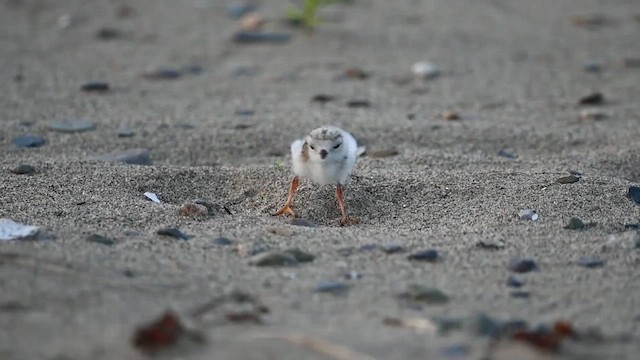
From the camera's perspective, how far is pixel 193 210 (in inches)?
184

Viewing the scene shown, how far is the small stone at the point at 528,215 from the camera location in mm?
4668

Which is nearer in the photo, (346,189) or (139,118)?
(346,189)

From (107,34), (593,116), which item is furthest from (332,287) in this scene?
(107,34)

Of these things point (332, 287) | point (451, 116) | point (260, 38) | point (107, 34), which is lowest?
point (107, 34)

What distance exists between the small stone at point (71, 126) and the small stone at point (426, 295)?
298 centimetres

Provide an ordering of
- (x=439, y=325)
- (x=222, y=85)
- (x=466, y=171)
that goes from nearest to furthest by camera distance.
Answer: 1. (x=439, y=325)
2. (x=466, y=171)
3. (x=222, y=85)

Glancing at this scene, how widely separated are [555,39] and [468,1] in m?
1.18

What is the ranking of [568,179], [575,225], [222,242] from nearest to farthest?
[222,242]
[575,225]
[568,179]

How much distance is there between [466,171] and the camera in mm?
5422

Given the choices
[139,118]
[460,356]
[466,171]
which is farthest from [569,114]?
[460,356]

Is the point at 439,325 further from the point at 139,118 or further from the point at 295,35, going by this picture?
→ the point at 295,35

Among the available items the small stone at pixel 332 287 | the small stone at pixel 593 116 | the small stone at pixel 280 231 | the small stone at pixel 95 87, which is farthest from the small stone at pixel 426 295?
the small stone at pixel 95 87

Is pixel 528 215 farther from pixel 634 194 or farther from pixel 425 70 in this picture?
Result: pixel 425 70

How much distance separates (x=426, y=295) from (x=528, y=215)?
3.66 ft
